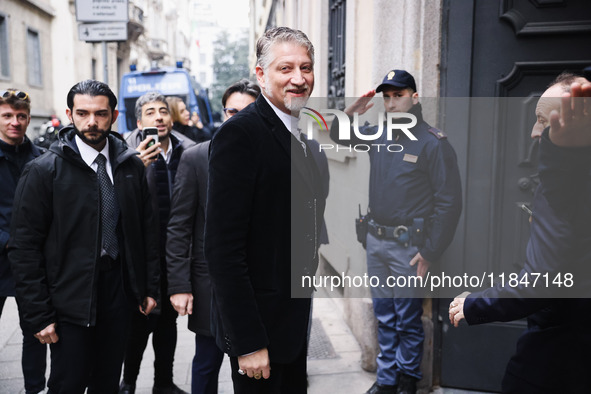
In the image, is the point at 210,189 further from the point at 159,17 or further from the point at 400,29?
the point at 159,17

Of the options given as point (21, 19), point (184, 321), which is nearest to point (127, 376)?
point (184, 321)

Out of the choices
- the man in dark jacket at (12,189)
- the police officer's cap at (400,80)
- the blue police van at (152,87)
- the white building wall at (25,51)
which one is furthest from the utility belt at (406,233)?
the white building wall at (25,51)

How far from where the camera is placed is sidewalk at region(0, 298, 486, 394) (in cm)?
410

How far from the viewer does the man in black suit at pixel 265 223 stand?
199 centimetres

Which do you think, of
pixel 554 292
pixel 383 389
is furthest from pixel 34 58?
pixel 554 292

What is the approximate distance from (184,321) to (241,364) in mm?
3707

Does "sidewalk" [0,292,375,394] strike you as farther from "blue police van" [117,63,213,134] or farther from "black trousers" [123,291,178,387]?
"blue police van" [117,63,213,134]

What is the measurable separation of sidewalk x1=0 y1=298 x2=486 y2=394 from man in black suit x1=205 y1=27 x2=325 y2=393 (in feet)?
6.80

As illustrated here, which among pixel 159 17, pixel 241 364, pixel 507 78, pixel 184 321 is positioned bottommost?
pixel 184 321

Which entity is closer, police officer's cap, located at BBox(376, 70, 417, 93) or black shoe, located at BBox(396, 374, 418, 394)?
police officer's cap, located at BBox(376, 70, 417, 93)

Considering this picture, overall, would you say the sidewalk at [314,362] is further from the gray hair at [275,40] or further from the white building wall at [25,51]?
the white building wall at [25,51]

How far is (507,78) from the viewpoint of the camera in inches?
143

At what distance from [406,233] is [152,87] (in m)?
12.1

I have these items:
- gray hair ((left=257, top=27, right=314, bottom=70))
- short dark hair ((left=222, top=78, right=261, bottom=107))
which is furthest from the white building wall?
gray hair ((left=257, top=27, right=314, bottom=70))
